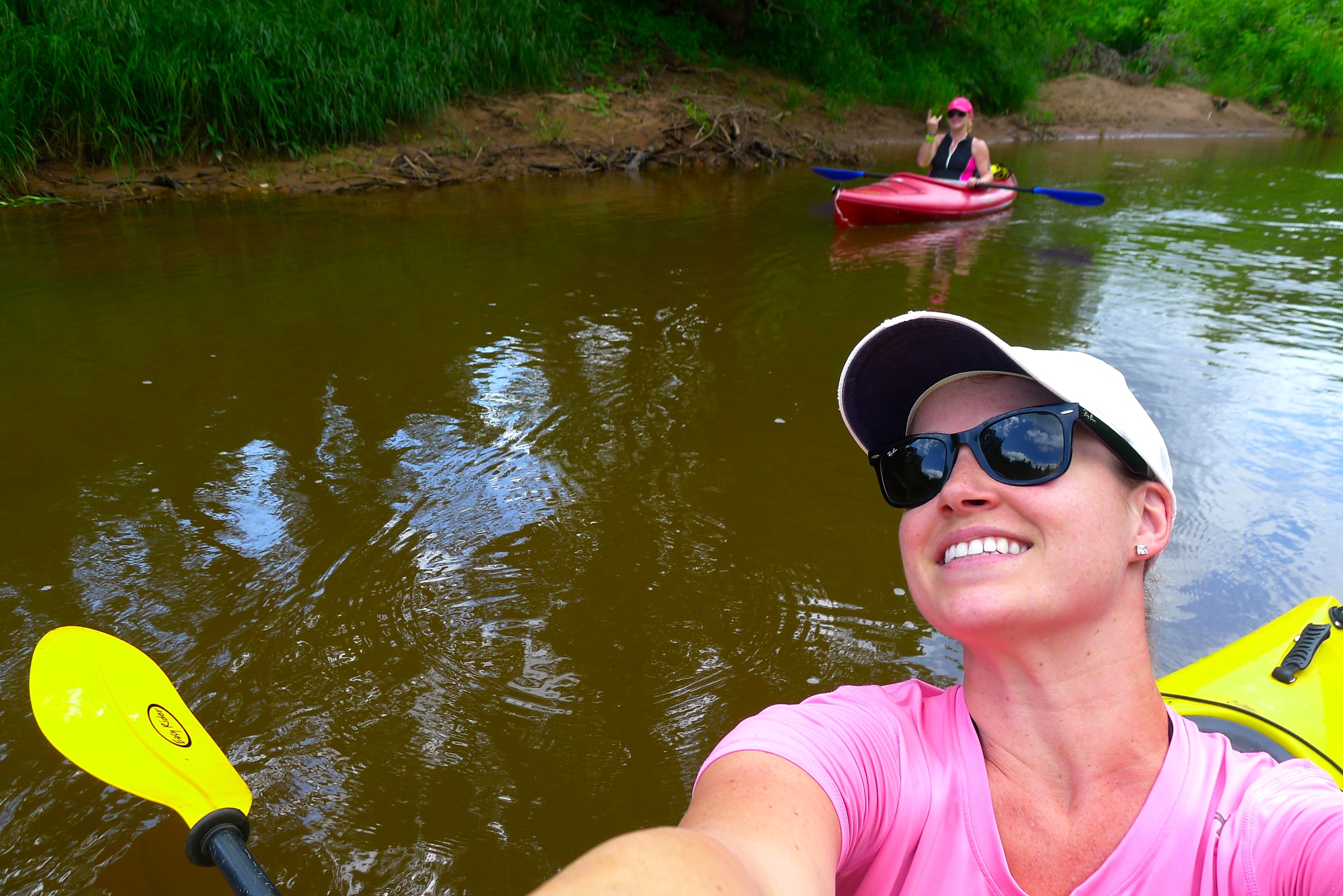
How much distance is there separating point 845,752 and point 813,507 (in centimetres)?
230

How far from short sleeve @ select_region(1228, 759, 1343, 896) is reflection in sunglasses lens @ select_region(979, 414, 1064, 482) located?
1.61 feet

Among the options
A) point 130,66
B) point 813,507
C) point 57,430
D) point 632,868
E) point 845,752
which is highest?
point 130,66

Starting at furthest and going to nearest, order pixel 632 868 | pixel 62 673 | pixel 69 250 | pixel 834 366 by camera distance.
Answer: pixel 69 250
pixel 834 366
pixel 62 673
pixel 632 868

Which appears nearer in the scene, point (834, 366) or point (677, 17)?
point (834, 366)

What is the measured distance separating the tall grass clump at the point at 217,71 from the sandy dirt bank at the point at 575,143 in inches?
10.2

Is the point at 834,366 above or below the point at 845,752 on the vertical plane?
below

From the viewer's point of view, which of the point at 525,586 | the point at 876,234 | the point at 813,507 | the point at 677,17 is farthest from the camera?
the point at 677,17

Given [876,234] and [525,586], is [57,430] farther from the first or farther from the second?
[876,234]

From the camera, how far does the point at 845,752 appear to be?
1.19 m

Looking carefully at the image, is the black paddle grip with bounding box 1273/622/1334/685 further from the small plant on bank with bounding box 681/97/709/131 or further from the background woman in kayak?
the small plant on bank with bounding box 681/97/709/131

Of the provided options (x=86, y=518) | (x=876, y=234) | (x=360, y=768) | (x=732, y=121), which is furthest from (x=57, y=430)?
(x=732, y=121)

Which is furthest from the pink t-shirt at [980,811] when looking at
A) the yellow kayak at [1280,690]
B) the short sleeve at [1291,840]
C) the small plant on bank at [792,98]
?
the small plant on bank at [792,98]

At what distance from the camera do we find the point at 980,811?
119cm

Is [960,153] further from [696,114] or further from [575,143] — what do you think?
[575,143]
